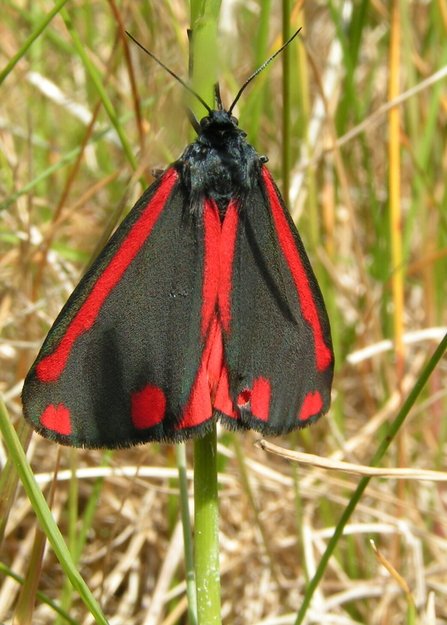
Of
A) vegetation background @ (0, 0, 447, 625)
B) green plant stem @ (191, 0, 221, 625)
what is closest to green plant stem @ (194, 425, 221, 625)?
green plant stem @ (191, 0, 221, 625)

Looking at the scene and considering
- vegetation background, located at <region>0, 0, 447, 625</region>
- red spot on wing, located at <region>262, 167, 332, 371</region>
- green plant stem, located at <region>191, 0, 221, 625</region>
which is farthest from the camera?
vegetation background, located at <region>0, 0, 447, 625</region>

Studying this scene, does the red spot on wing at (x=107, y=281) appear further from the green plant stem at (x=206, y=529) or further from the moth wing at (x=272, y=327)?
the green plant stem at (x=206, y=529)

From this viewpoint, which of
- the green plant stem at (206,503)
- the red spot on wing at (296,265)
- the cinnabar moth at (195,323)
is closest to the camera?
the green plant stem at (206,503)

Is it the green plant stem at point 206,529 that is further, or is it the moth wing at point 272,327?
the moth wing at point 272,327

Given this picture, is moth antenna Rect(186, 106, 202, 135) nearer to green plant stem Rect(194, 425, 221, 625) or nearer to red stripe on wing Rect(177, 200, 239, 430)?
red stripe on wing Rect(177, 200, 239, 430)

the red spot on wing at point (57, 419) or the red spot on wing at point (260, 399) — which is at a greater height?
the red spot on wing at point (260, 399)

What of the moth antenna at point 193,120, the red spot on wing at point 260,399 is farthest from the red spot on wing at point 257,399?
the moth antenna at point 193,120

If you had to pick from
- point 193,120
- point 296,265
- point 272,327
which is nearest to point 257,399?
point 272,327

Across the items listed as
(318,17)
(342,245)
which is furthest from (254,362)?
(318,17)

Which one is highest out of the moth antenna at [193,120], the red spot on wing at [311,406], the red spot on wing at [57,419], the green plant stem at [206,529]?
the moth antenna at [193,120]
